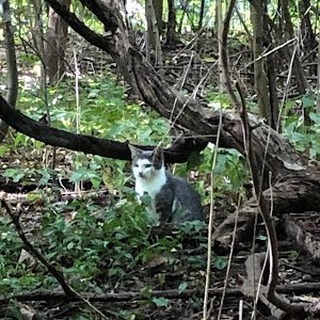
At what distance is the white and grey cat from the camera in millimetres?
5781

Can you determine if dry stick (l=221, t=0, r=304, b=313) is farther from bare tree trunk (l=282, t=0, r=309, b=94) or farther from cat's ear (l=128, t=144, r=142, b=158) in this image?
bare tree trunk (l=282, t=0, r=309, b=94)

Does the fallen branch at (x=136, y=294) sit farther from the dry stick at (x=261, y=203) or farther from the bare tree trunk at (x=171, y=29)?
the bare tree trunk at (x=171, y=29)

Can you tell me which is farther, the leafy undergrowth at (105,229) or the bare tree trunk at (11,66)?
the bare tree trunk at (11,66)

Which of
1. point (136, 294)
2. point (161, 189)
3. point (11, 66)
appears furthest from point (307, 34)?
point (136, 294)

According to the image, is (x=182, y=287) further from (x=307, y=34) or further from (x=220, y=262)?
(x=307, y=34)

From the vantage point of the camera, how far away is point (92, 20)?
35.1ft

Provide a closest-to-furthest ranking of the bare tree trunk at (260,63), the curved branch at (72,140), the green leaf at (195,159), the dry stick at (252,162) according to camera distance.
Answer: the dry stick at (252,162) < the curved branch at (72,140) < the green leaf at (195,159) < the bare tree trunk at (260,63)

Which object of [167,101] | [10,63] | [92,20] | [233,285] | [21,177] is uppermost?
[92,20]

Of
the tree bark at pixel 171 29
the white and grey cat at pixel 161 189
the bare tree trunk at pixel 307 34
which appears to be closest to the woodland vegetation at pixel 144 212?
the white and grey cat at pixel 161 189

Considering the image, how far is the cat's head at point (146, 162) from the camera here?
582 centimetres

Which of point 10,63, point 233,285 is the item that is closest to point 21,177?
point 10,63

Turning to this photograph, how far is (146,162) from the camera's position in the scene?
19.6 feet

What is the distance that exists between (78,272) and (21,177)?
101 inches

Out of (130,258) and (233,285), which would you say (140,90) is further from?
(233,285)
